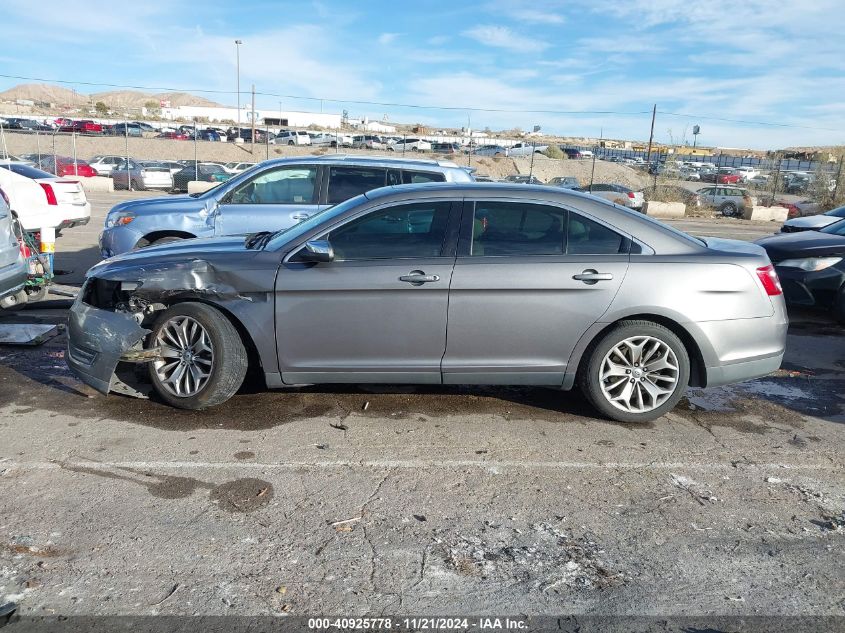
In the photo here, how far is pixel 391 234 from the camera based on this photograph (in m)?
4.93

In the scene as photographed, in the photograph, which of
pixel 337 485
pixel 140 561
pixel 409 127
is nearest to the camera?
pixel 140 561

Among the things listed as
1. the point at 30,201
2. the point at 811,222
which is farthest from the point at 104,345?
the point at 811,222

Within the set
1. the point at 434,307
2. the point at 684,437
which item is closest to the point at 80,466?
the point at 434,307

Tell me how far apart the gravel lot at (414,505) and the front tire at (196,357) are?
17 cm

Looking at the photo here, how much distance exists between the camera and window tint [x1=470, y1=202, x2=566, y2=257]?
4914mm

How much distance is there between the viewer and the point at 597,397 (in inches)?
196

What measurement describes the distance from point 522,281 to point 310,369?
1.62 meters

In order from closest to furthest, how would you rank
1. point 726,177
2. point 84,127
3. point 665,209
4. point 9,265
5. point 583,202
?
point 583,202 < point 9,265 < point 665,209 < point 726,177 < point 84,127

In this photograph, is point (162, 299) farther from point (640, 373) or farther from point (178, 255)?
point (640, 373)

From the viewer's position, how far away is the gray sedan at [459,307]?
15.8 ft

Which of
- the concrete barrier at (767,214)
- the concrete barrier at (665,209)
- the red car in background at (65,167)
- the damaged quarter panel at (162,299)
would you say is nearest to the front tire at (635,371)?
the damaged quarter panel at (162,299)

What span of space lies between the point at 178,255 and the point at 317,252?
45.4 inches

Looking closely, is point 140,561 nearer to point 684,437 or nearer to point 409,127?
point 684,437

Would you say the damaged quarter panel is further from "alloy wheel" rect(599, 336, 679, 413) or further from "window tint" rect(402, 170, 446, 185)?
"window tint" rect(402, 170, 446, 185)
